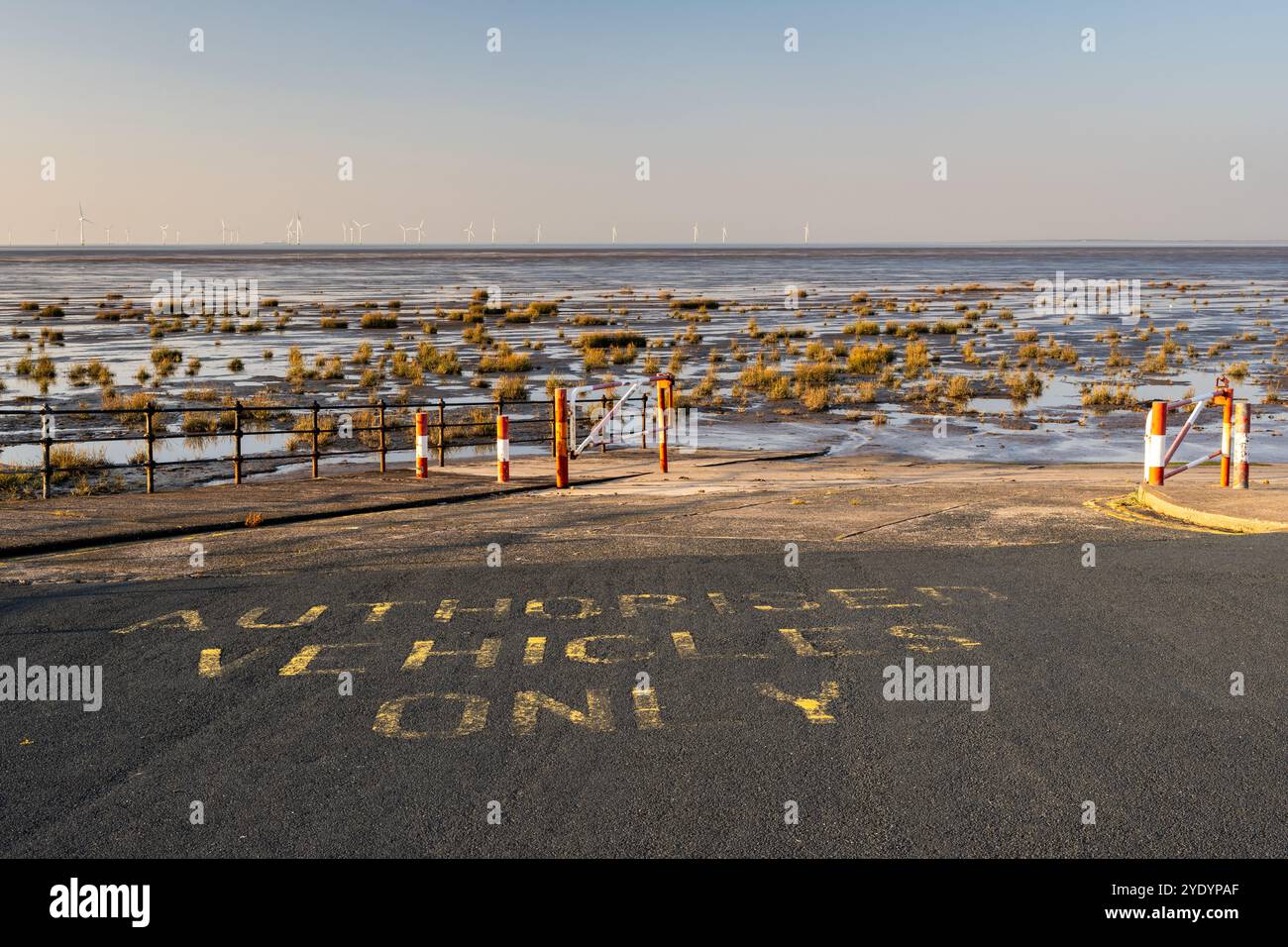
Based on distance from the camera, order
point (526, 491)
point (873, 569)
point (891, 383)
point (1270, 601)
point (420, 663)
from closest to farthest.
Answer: point (420, 663)
point (1270, 601)
point (873, 569)
point (526, 491)
point (891, 383)

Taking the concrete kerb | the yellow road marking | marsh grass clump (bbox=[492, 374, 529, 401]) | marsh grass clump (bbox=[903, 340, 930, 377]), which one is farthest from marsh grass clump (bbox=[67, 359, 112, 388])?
the concrete kerb

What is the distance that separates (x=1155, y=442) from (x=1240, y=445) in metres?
1.43

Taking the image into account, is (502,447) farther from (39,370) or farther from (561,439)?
(39,370)

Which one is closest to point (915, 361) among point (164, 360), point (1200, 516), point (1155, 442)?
point (164, 360)

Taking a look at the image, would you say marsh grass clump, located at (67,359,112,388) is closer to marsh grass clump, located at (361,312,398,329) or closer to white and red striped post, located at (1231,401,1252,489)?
marsh grass clump, located at (361,312,398,329)

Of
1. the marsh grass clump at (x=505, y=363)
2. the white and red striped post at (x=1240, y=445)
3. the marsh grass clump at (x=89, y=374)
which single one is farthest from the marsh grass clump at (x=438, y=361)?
the white and red striped post at (x=1240, y=445)

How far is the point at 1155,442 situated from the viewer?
1577 cm

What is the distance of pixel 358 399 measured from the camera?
32.9 meters

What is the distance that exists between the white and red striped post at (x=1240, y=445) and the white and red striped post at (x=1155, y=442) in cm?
95

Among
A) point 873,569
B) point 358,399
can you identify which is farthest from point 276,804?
point 358,399

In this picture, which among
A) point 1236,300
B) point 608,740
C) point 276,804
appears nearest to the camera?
point 276,804

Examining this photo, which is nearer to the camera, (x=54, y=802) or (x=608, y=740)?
(x=54, y=802)

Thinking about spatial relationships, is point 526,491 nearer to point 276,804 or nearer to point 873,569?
point 873,569
